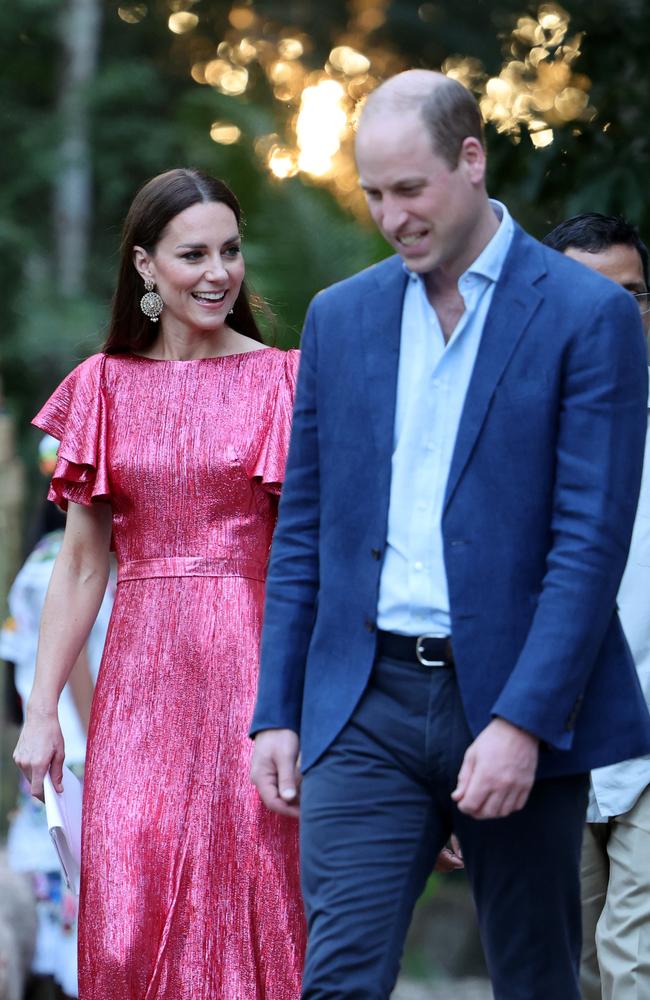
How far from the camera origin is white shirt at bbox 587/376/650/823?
4.35 meters

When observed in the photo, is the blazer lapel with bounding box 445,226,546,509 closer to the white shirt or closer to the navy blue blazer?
the navy blue blazer

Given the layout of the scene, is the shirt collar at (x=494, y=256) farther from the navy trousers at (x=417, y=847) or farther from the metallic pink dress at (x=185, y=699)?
the metallic pink dress at (x=185, y=699)

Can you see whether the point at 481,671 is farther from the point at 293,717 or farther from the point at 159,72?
the point at 159,72

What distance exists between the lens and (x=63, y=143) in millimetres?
18375

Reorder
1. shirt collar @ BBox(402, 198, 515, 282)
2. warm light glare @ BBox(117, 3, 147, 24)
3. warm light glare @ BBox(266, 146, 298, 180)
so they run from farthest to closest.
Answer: warm light glare @ BBox(117, 3, 147, 24) → warm light glare @ BBox(266, 146, 298, 180) → shirt collar @ BBox(402, 198, 515, 282)

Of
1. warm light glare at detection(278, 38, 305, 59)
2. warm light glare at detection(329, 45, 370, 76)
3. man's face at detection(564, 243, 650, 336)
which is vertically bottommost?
man's face at detection(564, 243, 650, 336)

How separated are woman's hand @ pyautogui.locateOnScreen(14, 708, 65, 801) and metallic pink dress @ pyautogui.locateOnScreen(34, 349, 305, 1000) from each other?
0.28 feet

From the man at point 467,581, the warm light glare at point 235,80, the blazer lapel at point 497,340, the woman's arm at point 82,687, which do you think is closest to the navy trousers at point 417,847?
the man at point 467,581

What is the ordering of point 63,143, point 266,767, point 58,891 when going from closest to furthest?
point 266,767
point 58,891
point 63,143

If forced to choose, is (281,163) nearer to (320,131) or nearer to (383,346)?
(320,131)

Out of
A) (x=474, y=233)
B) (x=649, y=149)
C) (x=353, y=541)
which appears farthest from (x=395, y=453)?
(x=649, y=149)

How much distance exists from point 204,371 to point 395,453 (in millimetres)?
1483

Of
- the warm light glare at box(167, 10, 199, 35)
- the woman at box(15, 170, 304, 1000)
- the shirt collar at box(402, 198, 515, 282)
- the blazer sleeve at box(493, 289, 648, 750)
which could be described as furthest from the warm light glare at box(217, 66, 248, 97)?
the blazer sleeve at box(493, 289, 648, 750)

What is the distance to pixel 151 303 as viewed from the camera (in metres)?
4.73
